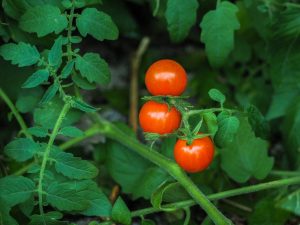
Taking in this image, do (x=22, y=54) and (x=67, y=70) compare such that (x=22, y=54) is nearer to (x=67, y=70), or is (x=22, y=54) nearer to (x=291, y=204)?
(x=67, y=70)

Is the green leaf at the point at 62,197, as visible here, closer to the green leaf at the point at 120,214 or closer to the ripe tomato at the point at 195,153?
the green leaf at the point at 120,214

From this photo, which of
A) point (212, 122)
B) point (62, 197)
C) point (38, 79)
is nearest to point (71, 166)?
point (62, 197)

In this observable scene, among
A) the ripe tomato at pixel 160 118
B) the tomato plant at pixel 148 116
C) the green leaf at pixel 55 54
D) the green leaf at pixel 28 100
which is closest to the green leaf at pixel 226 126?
the tomato plant at pixel 148 116

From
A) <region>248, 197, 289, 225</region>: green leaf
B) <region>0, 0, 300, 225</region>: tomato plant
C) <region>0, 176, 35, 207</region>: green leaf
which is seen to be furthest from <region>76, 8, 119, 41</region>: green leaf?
<region>248, 197, 289, 225</region>: green leaf

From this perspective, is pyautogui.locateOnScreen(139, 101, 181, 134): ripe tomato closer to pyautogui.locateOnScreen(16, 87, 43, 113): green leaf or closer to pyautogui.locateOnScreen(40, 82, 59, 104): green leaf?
pyautogui.locateOnScreen(40, 82, 59, 104): green leaf

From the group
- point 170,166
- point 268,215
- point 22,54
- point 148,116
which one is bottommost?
point 268,215

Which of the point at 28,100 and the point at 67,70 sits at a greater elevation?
the point at 67,70

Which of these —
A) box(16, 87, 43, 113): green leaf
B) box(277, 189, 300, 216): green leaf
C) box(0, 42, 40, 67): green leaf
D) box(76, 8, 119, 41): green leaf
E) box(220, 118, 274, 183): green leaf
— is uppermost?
box(76, 8, 119, 41): green leaf
